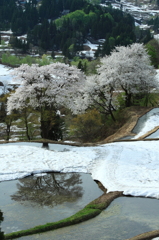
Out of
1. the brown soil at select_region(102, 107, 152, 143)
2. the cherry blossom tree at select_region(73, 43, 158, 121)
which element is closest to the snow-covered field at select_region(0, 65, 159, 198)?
the brown soil at select_region(102, 107, 152, 143)

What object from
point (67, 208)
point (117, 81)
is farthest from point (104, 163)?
point (117, 81)

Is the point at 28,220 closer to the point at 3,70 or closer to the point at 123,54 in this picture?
the point at 123,54

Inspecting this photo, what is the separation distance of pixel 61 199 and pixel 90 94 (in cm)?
2753

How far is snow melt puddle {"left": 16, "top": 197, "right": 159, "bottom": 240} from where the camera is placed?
12234mm

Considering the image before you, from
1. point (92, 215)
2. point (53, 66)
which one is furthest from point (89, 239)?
point (53, 66)

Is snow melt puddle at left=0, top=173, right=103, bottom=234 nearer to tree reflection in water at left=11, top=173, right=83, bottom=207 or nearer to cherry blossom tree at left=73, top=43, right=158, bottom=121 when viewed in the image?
tree reflection in water at left=11, top=173, right=83, bottom=207

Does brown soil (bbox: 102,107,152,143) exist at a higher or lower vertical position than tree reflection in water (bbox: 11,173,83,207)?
lower

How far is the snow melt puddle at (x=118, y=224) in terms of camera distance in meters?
12.2

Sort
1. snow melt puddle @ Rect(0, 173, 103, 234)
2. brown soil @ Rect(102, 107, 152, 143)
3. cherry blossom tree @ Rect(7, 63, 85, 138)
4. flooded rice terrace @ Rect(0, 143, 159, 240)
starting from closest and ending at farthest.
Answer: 1. flooded rice terrace @ Rect(0, 143, 159, 240)
2. snow melt puddle @ Rect(0, 173, 103, 234)
3. brown soil @ Rect(102, 107, 152, 143)
4. cherry blossom tree @ Rect(7, 63, 85, 138)

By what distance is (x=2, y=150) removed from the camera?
23000mm

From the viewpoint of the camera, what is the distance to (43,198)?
15945mm

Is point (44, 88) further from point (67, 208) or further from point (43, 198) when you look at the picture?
point (67, 208)

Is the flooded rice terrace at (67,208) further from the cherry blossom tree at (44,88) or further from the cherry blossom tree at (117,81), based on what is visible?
the cherry blossom tree at (117,81)

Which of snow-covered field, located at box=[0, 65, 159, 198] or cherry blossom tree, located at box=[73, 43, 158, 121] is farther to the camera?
cherry blossom tree, located at box=[73, 43, 158, 121]
